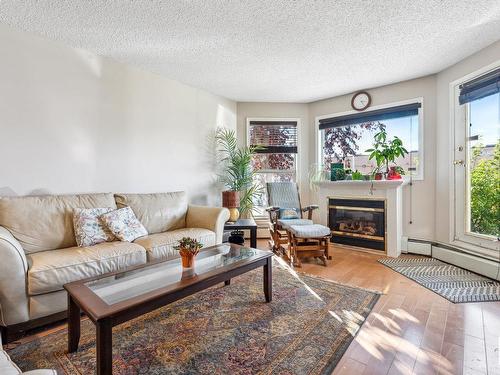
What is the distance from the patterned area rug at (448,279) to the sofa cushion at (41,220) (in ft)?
10.8

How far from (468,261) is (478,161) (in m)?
1.11

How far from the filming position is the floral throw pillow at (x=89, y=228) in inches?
88.0

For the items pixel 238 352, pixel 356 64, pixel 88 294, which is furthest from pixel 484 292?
pixel 88 294

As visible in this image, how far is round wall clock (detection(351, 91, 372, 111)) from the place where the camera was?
12.8 feet

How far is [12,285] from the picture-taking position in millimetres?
1616

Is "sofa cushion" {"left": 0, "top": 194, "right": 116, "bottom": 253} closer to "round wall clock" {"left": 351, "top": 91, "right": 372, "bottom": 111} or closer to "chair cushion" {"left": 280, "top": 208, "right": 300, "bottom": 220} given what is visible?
"chair cushion" {"left": 280, "top": 208, "right": 300, "bottom": 220}

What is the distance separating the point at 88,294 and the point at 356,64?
334cm

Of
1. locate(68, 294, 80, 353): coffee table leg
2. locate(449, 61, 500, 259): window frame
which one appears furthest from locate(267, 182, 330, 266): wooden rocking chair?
locate(68, 294, 80, 353): coffee table leg

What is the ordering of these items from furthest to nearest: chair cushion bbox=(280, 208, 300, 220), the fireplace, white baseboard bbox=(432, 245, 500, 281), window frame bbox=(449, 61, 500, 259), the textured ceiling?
1. chair cushion bbox=(280, 208, 300, 220)
2. the fireplace
3. window frame bbox=(449, 61, 500, 259)
4. white baseboard bbox=(432, 245, 500, 281)
5. the textured ceiling

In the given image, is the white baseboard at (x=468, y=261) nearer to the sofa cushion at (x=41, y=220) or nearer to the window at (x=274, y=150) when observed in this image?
the window at (x=274, y=150)

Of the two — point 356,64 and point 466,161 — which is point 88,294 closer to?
point 356,64

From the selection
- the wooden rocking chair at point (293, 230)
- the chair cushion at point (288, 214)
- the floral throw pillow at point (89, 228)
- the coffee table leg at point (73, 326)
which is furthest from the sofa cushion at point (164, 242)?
the chair cushion at point (288, 214)

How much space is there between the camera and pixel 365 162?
4.01 metres

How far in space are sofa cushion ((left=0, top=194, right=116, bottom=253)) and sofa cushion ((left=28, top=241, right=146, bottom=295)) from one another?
0.14 meters
